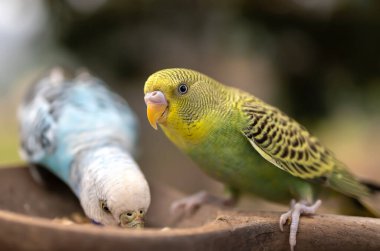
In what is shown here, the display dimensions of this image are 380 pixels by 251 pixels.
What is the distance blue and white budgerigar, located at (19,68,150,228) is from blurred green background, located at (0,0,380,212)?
162 cm

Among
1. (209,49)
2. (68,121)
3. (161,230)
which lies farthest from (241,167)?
(209,49)

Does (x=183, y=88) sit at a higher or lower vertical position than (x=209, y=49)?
lower

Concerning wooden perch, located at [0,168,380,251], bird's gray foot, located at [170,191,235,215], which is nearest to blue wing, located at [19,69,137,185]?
wooden perch, located at [0,168,380,251]

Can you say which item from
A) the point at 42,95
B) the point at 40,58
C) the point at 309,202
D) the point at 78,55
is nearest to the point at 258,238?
the point at 309,202

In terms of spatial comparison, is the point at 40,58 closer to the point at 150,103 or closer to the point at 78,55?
the point at 78,55

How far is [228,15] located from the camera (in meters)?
4.23

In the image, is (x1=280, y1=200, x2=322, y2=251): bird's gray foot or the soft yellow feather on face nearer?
(x1=280, y1=200, x2=322, y2=251): bird's gray foot

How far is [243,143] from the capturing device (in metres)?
1.73

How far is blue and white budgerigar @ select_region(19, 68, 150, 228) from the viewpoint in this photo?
143 cm

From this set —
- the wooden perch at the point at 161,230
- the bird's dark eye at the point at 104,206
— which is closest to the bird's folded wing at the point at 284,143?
the wooden perch at the point at 161,230

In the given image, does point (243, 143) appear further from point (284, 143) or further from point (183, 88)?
point (183, 88)

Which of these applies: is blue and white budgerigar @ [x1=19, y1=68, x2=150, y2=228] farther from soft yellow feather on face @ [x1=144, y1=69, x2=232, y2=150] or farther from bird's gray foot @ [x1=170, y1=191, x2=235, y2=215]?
bird's gray foot @ [x1=170, y1=191, x2=235, y2=215]

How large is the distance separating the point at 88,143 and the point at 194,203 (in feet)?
1.57

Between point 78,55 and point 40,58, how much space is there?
455mm
